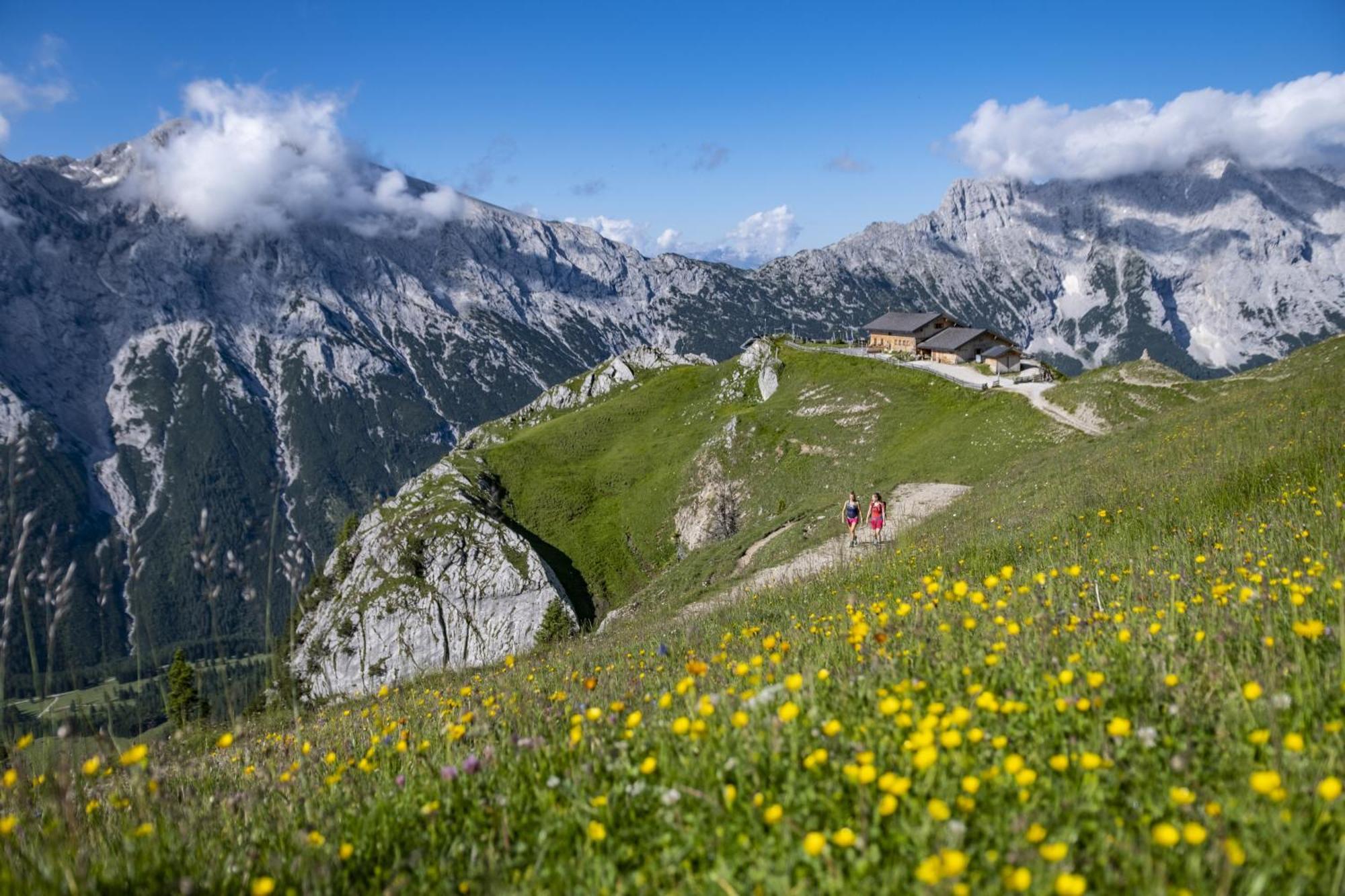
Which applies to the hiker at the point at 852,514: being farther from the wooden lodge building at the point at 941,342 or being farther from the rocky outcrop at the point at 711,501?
the wooden lodge building at the point at 941,342

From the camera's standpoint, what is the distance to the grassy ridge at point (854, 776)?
11.4 ft

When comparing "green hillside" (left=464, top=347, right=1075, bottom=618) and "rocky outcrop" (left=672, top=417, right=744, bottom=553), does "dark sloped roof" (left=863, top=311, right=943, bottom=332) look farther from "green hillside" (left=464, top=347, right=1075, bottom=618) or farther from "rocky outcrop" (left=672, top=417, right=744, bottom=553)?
"rocky outcrop" (left=672, top=417, right=744, bottom=553)

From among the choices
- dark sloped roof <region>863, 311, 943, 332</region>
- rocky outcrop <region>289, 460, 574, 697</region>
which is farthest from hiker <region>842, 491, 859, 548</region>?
dark sloped roof <region>863, 311, 943, 332</region>

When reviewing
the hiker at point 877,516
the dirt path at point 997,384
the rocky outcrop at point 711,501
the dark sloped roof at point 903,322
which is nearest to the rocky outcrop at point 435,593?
the rocky outcrop at point 711,501

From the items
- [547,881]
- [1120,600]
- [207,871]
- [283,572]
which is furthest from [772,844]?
[283,572]

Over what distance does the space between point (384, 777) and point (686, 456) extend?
8584cm

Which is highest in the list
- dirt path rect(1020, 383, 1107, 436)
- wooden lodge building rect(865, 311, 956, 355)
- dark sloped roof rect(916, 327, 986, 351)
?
wooden lodge building rect(865, 311, 956, 355)

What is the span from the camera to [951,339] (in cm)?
9606

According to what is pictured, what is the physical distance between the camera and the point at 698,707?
5.04 meters

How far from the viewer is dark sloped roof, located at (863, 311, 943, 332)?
4341 inches

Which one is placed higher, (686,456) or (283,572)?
(686,456)

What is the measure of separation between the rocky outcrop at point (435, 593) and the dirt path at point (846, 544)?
142ft

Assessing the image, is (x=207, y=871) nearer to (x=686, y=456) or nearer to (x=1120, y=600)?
(x=1120, y=600)

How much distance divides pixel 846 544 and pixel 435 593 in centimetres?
6138
